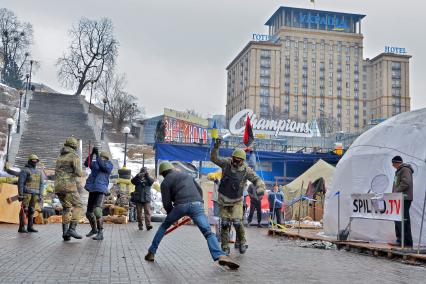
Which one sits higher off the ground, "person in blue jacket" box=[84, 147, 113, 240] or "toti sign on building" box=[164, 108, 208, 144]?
"toti sign on building" box=[164, 108, 208, 144]

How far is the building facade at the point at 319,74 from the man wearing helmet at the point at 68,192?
130 meters

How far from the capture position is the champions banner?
10.8m

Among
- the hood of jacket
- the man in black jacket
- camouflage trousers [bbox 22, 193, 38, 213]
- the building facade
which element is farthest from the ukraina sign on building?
the building facade

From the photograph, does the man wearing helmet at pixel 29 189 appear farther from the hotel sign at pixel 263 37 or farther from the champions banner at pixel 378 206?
the hotel sign at pixel 263 37

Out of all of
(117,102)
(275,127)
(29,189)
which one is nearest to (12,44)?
(117,102)

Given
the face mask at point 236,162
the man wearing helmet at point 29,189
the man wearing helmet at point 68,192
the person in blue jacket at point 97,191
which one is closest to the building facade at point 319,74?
the man wearing helmet at point 29,189

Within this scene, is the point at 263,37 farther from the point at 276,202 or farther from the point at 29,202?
the point at 29,202

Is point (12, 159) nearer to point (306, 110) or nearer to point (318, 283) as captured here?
point (318, 283)

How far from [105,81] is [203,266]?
65.5m

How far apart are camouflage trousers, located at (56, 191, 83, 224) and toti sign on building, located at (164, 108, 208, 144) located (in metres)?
21.6

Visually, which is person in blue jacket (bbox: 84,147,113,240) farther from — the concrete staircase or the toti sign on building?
the concrete staircase

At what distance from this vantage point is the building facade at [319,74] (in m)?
144

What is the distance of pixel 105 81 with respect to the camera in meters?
71.4

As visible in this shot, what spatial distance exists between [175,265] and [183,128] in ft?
94.1
